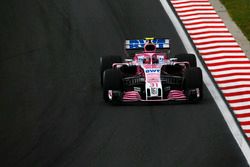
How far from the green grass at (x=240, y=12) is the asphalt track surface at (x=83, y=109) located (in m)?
2.44

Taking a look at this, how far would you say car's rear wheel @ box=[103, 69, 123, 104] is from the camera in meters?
23.7

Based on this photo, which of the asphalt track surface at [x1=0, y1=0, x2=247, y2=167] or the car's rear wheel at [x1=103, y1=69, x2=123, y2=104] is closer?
the asphalt track surface at [x1=0, y1=0, x2=247, y2=167]

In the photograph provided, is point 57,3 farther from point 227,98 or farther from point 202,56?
point 227,98

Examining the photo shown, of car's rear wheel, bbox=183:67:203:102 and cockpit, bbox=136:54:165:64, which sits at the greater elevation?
cockpit, bbox=136:54:165:64

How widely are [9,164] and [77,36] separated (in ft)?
38.3

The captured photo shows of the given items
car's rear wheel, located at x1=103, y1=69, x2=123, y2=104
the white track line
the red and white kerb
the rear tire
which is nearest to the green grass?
the red and white kerb

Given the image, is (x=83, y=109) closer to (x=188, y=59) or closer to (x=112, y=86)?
(x=112, y=86)

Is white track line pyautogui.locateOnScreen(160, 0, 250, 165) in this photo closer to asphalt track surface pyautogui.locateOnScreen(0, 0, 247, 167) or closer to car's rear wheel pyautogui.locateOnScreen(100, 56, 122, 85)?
asphalt track surface pyautogui.locateOnScreen(0, 0, 247, 167)

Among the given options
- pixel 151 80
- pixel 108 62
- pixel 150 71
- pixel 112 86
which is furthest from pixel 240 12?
pixel 112 86

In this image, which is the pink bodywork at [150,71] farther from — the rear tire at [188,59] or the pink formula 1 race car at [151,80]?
the rear tire at [188,59]

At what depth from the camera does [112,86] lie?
23.8m

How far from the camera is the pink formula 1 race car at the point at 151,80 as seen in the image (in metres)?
23.7

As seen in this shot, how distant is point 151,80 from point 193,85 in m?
1.12

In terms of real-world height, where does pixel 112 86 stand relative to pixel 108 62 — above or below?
below
